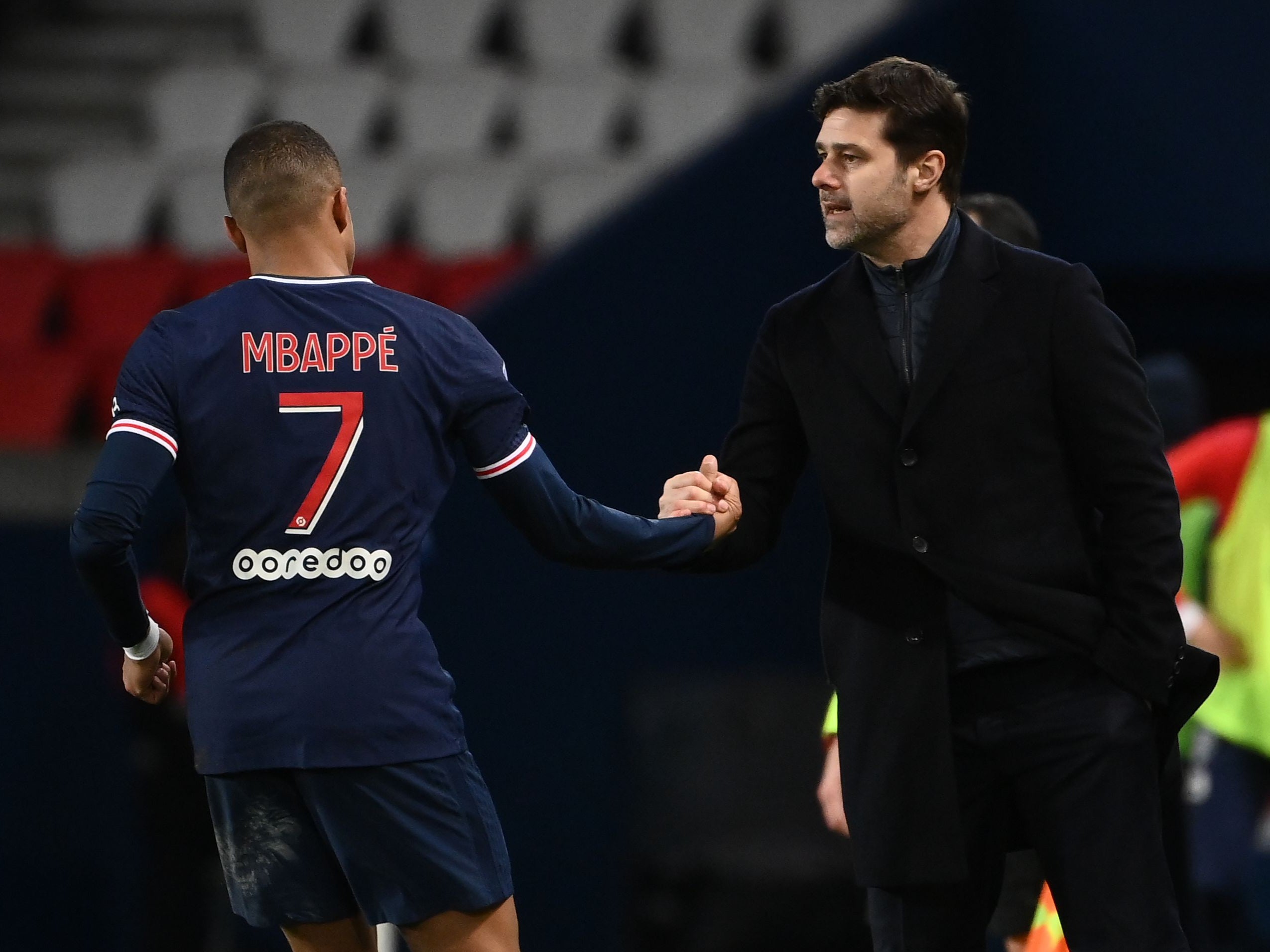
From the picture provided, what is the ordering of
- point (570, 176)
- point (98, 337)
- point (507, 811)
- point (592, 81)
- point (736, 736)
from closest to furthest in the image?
point (507, 811) → point (736, 736) → point (98, 337) → point (570, 176) → point (592, 81)

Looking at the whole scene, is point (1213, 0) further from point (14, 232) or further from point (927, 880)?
point (14, 232)

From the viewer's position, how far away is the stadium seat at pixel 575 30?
344 inches

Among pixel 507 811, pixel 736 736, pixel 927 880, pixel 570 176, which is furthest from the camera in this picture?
pixel 570 176

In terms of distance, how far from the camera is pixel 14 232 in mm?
8703

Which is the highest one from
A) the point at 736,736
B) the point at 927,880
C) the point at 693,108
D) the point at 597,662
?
the point at 693,108

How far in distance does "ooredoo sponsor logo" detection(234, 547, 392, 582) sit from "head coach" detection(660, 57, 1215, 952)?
0.78 metres

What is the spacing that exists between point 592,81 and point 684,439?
A: 9.75ft

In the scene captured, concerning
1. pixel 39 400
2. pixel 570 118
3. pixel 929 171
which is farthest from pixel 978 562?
pixel 570 118

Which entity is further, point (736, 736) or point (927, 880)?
point (736, 736)

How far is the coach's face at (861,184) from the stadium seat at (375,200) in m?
4.95

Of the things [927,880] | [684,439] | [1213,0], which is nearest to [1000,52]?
[1213,0]

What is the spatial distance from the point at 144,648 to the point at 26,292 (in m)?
4.95

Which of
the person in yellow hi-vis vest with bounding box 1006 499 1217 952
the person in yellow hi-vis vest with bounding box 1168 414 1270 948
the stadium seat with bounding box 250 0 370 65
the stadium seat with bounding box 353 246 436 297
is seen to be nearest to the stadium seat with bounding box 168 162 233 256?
the stadium seat with bounding box 250 0 370 65

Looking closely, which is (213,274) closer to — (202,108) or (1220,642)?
(202,108)
